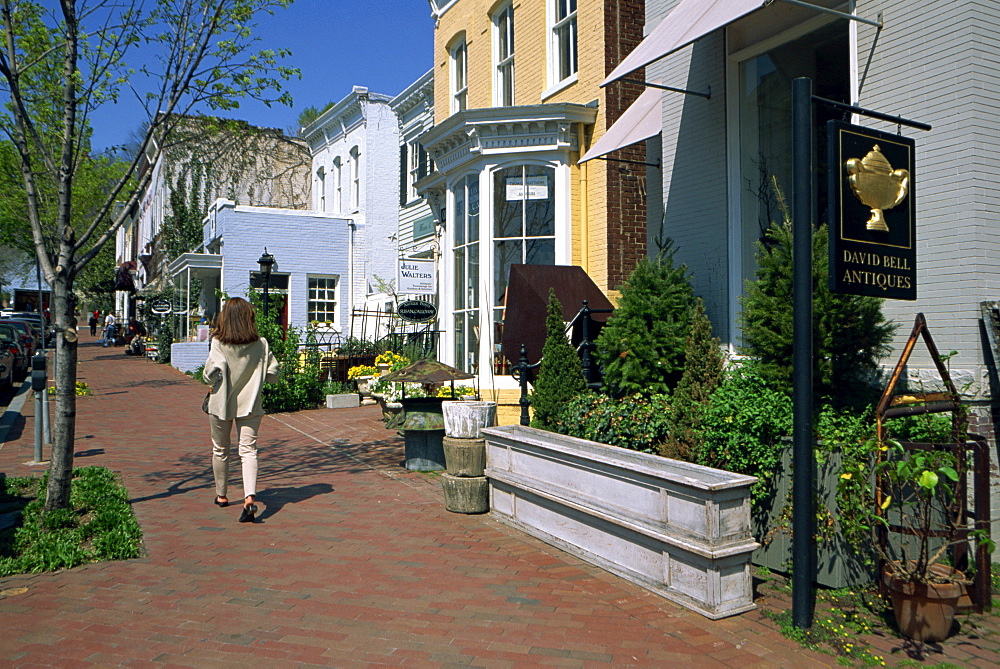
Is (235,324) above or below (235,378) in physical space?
above

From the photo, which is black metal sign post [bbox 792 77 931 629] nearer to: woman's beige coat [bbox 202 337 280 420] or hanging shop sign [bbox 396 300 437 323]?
woman's beige coat [bbox 202 337 280 420]

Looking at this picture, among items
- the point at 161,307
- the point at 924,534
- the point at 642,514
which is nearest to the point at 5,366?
the point at 161,307

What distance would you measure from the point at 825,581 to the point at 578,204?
25.5 feet

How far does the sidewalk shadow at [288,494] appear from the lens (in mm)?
7126

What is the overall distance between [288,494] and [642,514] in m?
4.09

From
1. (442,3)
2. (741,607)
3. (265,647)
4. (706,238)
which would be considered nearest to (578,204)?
(706,238)

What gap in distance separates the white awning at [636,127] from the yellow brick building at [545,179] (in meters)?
1.42

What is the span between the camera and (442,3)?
53.0 ft

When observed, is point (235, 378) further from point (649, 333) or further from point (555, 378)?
point (649, 333)

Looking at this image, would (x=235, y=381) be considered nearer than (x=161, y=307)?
Yes

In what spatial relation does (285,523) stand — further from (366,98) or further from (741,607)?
(366,98)

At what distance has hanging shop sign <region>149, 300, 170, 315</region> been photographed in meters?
27.8

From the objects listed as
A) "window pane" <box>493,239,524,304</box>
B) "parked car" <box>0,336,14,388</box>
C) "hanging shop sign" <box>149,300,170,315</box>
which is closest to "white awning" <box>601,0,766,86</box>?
"window pane" <box>493,239,524,304</box>

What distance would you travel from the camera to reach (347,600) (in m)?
4.84
